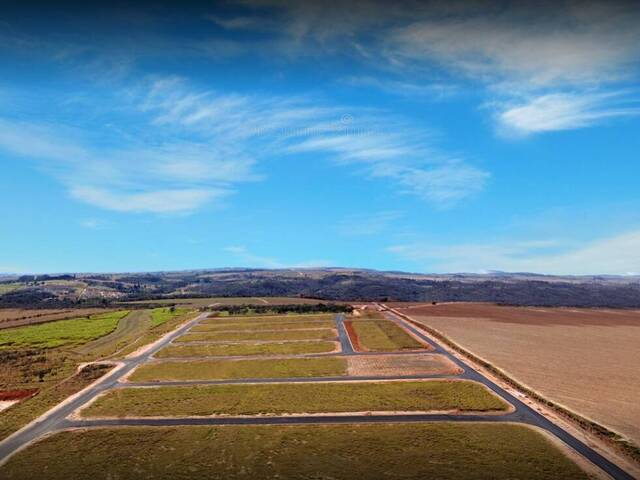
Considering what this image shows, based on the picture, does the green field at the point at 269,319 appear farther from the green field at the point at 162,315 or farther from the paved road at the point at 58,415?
the paved road at the point at 58,415

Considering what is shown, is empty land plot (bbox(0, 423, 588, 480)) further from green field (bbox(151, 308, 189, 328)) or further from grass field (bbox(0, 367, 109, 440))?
green field (bbox(151, 308, 189, 328))

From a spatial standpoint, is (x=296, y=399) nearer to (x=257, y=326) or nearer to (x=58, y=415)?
(x=58, y=415)

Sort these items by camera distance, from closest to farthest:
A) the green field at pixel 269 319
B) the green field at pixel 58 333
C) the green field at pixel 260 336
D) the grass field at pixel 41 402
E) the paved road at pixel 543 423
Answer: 1. the paved road at pixel 543 423
2. the grass field at pixel 41 402
3. the green field at pixel 58 333
4. the green field at pixel 260 336
5. the green field at pixel 269 319

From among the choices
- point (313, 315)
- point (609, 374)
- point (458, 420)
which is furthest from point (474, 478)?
point (313, 315)

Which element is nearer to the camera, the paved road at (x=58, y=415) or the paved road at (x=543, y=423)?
the paved road at (x=543, y=423)

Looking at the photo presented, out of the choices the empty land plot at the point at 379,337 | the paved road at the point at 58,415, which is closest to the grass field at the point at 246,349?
the empty land plot at the point at 379,337
